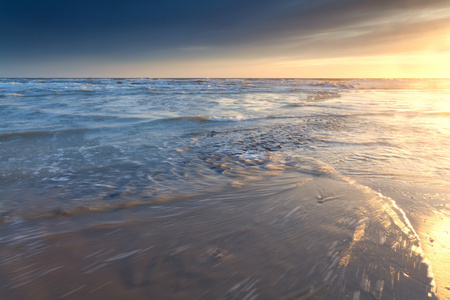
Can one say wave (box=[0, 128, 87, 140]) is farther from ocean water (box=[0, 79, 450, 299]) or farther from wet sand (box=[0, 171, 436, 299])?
wet sand (box=[0, 171, 436, 299])

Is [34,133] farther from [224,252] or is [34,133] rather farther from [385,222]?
[385,222]

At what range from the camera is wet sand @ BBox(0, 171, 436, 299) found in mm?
1624

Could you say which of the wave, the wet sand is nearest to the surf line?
the wet sand

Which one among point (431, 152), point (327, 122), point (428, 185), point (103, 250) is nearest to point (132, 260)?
point (103, 250)

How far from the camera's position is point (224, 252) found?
1.97 meters

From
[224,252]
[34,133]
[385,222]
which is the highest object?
[34,133]

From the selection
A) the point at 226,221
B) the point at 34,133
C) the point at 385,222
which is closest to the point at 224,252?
the point at 226,221

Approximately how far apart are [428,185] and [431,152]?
5.86 ft

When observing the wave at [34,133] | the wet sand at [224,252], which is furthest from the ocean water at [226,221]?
the wave at [34,133]

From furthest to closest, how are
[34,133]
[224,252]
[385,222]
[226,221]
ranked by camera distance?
[34,133] < [226,221] < [385,222] < [224,252]

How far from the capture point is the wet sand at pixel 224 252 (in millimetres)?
1624

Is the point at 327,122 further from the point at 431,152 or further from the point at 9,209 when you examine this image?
the point at 9,209

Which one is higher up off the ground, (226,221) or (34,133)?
(34,133)

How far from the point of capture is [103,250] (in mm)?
2006
